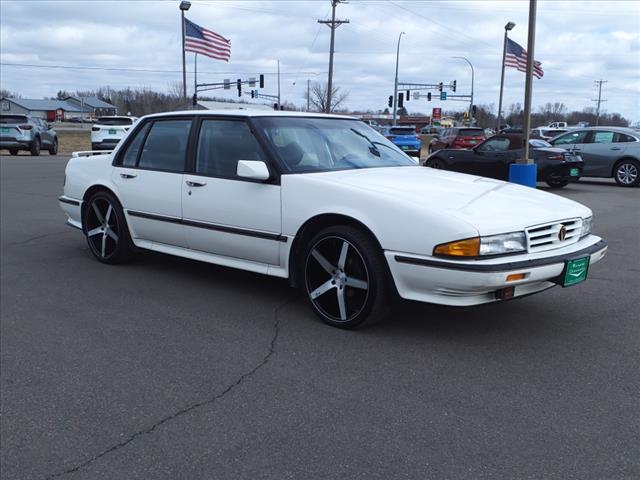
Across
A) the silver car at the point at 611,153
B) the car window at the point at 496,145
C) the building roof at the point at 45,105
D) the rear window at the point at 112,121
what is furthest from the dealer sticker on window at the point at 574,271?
the building roof at the point at 45,105

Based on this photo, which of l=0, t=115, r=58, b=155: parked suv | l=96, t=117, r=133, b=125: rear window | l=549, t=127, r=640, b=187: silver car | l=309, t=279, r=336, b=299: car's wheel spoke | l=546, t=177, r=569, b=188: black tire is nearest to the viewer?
l=309, t=279, r=336, b=299: car's wheel spoke

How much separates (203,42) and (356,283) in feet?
83.8

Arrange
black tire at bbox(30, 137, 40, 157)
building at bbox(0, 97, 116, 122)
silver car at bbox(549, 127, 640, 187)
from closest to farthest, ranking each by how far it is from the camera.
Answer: silver car at bbox(549, 127, 640, 187)
black tire at bbox(30, 137, 40, 157)
building at bbox(0, 97, 116, 122)

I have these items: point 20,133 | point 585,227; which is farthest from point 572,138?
point 20,133

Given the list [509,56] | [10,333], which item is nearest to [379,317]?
[10,333]

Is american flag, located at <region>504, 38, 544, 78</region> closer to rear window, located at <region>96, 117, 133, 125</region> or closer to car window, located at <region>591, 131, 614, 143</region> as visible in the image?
car window, located at <region>591, 131, 614, 143</region>

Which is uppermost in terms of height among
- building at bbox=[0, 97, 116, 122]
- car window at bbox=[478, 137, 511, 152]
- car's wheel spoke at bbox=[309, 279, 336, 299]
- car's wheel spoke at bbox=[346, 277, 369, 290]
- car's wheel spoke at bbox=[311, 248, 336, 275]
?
building at bbox=[0, 97, 116, 122]

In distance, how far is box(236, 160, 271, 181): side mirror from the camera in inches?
190

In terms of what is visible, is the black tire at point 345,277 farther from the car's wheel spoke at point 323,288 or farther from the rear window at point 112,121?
the rear window at point 112,121

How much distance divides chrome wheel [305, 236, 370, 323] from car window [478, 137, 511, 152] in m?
11.7

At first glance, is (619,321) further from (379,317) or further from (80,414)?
(80,414)

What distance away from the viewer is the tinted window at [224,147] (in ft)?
17.3

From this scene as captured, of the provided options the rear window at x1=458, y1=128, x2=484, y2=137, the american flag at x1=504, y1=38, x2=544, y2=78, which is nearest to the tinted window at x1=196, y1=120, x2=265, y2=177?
the american flag at x1=504, y1=38, x2=544, y2=78

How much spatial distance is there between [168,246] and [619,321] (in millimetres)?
3653
